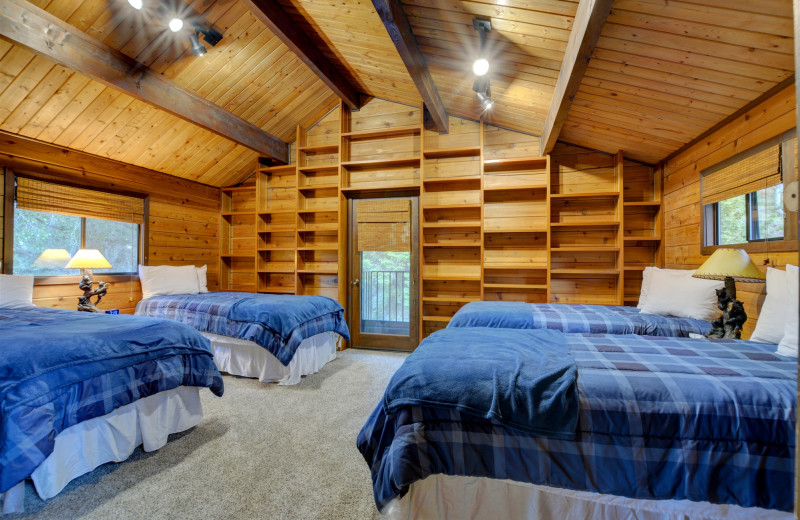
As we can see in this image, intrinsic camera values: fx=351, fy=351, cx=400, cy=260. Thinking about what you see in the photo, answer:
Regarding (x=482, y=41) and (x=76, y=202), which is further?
(x=76, y=202)

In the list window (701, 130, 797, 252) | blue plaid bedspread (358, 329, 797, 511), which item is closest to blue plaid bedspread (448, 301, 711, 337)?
window (701, 130, 797, 252)

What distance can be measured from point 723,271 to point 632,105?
1.46m

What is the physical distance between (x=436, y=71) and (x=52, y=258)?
12.8ft

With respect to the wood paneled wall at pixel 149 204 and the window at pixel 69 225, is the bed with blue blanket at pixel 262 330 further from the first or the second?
the window at pixel 69 225

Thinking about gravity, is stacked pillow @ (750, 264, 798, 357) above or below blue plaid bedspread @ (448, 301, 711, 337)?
above

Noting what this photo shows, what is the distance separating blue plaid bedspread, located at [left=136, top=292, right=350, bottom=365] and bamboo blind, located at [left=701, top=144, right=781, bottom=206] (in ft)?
11.4

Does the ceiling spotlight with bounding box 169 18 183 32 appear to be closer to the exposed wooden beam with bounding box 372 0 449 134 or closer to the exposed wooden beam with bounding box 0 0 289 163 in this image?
the exposed wooden beam with bounding box 0 0 289 163

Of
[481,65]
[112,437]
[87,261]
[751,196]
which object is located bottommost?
[112,437]

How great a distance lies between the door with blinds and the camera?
437 cm

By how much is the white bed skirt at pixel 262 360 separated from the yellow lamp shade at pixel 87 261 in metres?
1.21

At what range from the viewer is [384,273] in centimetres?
Answer: 454

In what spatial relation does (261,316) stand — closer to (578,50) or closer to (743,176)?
(578,50)

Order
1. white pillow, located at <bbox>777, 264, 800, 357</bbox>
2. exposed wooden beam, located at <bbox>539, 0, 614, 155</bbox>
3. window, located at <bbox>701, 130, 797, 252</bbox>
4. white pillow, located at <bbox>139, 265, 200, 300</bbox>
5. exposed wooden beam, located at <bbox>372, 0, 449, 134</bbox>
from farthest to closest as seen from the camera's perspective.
Result: 1. white pillow, located at <bbox>139, 265, 200, 300</bbox>
2. exposed wooden beam, located at <bbox>372, 0, 449, 134</bbox>
3. window, located at <bbox>701, 130, 797, 252</bbox>
4. exposed wooden beam, located at <bbox>539, 0, 614, 155</bbox>
5. white pillow, located at <bbox>777, 264, 800, 357</bbox>

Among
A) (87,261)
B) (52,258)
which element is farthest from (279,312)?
(52,258)
